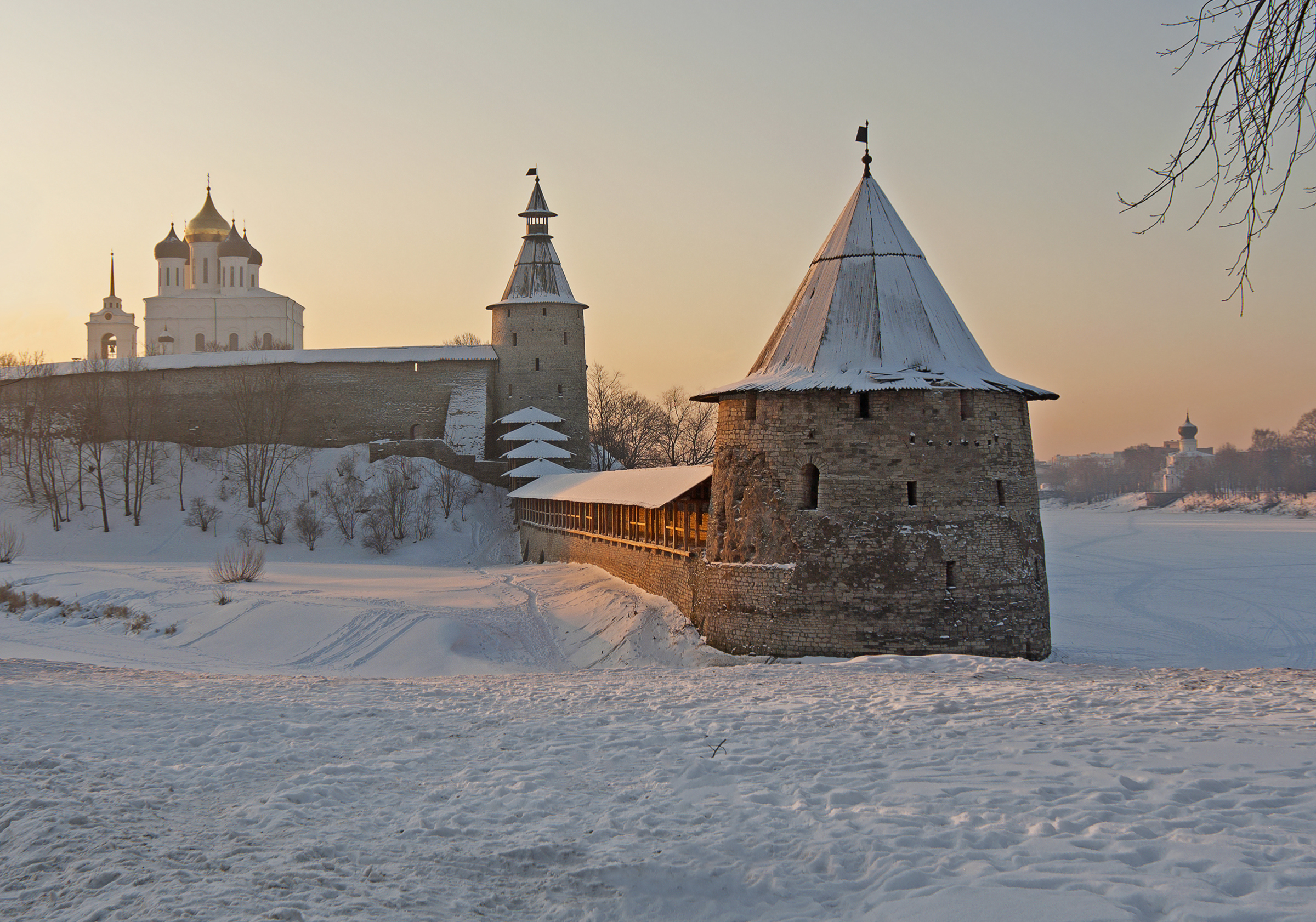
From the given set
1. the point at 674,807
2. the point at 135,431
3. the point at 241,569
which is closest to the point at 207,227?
the point at 135,431

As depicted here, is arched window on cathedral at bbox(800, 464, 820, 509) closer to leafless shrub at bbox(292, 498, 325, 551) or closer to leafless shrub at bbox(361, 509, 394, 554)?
leafless shrub at bbox(361, 509, 394, 554)

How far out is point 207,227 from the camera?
50562 mm

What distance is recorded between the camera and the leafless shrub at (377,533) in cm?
2822

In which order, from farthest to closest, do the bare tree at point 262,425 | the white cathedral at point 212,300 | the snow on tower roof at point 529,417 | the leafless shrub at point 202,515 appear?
1. the white cathedral at point 212,300
2. the snow on tower roof at point 529,417
3. the bare tree at point 262,425
4. the leafless shrub at point 202,515

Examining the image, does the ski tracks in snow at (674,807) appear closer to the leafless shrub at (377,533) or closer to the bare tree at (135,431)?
the leafless shrub at (377,533)

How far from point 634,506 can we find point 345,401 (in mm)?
20739

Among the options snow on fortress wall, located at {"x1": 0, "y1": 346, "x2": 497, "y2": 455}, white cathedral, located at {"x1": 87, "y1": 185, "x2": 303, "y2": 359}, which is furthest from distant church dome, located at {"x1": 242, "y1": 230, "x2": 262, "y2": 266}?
snow on fortress wall, located at {"x1": 0, "y1": 346, "x2": 497, "y2": 455}

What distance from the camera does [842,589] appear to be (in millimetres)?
11852

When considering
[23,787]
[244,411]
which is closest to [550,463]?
[244,411]

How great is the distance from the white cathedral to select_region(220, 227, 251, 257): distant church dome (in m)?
0.03

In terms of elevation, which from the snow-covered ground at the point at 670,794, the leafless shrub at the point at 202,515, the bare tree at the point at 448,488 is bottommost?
the snow-covered ground at the point at 670,794

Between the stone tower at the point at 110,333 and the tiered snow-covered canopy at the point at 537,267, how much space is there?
31329 mm

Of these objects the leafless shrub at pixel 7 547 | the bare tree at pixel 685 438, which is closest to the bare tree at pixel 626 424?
the bare tree at pixel 685 438

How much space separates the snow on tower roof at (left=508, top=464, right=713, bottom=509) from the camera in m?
15.6
